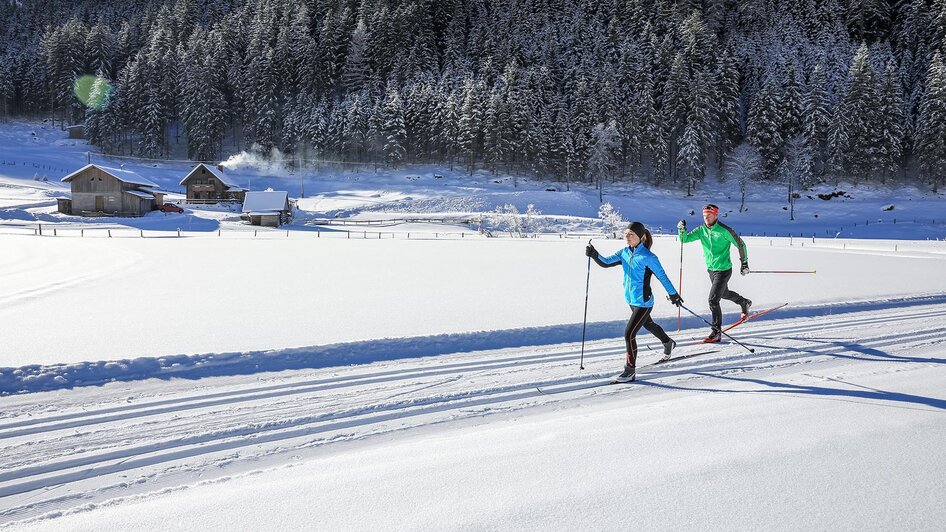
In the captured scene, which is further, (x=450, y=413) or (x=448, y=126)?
(x=448, y=126)

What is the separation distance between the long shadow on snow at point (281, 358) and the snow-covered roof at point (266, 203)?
44043 millimetres

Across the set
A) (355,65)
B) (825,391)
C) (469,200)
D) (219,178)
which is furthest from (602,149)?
(825,391)

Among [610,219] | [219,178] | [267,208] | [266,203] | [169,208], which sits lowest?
[169,208]

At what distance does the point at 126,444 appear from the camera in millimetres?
3877

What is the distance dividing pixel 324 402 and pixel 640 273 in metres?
3.63

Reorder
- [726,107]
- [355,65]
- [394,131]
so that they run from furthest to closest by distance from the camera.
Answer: [355,65]
[726,107]
[394,131]

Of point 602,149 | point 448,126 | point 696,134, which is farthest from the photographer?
point 448,126

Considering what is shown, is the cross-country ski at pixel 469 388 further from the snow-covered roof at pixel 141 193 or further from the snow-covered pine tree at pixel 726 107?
the snow-covered pine tree at pixel 726 107

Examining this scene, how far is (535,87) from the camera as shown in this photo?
2714 inches

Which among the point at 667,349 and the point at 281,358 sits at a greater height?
the point at 667,349

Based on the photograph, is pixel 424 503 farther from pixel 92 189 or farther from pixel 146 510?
pixel 92 189

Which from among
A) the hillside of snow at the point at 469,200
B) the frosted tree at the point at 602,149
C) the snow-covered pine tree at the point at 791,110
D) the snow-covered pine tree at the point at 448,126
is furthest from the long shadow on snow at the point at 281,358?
the snow-covered pine tree at the point at 791,110

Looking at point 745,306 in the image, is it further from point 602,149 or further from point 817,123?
point 817,123

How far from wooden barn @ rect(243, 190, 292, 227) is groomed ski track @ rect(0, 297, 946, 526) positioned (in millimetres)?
44263
